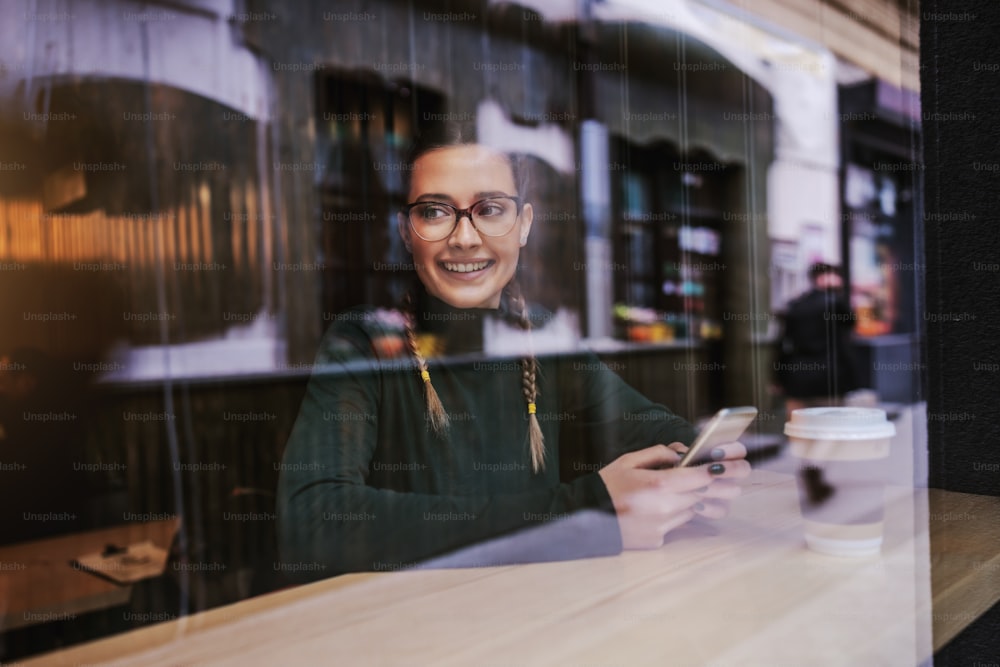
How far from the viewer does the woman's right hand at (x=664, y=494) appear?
43.4 inches

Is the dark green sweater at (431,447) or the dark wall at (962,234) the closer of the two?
the dark wall at (962,234)

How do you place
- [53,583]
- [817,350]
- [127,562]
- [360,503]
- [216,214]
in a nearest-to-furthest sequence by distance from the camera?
[360,503], [53,583], [127,562], [216,214], [817,350]

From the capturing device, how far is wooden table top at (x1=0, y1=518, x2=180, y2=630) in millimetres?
1866

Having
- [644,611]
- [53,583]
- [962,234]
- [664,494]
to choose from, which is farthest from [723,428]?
[53,583]

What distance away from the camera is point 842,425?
0.96 meters

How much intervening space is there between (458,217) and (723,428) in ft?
2.28

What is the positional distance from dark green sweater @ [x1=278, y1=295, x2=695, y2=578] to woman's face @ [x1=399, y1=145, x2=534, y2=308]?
6cm

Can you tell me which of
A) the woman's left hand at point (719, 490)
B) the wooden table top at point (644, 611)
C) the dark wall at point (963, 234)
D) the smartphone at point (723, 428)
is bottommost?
the wooden table top at point (644, 611)

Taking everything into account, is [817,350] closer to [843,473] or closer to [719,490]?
[719,490]

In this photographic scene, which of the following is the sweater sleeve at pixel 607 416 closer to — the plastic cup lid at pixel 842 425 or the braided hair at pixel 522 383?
the braided hair at pixel 522 383

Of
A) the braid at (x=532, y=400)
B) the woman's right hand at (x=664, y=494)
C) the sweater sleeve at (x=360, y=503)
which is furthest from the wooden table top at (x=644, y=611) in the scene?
the braid at (x=532, y=400)

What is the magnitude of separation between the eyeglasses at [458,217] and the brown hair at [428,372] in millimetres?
117

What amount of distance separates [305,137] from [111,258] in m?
0.93

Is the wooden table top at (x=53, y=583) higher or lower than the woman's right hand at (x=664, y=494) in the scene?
lower
